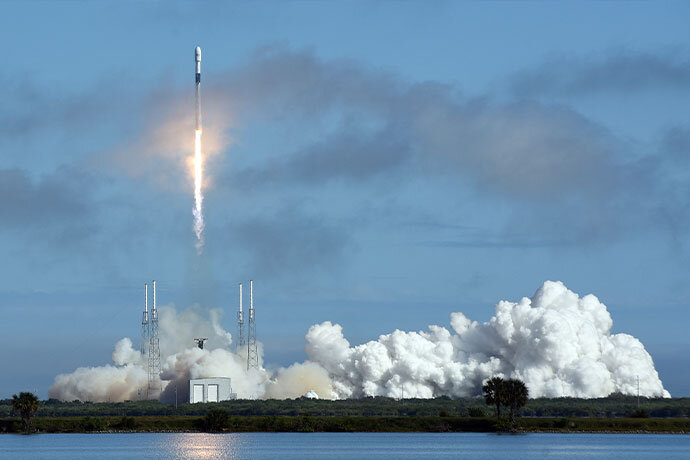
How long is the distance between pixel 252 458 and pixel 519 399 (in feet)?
160

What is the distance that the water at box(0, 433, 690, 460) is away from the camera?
160 metres

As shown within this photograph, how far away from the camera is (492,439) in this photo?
600ft

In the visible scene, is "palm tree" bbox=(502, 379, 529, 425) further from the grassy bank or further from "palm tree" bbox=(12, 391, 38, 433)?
"palm tree" bbox=(12, 391, 38, 433)

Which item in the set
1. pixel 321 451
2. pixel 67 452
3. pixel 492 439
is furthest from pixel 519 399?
pixel 67 452

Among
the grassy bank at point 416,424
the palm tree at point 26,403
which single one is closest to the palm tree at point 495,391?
the grassy bank at point 416,424

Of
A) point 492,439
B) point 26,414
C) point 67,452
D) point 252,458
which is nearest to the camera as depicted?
point 252,458

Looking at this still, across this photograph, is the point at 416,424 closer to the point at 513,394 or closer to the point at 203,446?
the point at 513,394

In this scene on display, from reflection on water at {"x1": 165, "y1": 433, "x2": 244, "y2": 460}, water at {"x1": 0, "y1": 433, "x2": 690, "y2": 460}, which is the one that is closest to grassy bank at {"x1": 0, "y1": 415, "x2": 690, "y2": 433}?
water at {"x1": 0, "y1": 433, "x2": 690, "y2": 460}

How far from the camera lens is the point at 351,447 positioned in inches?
6929

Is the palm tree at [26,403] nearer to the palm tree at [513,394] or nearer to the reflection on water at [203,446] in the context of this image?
the reflection on water at [203,446]

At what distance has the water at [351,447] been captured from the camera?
160000mm

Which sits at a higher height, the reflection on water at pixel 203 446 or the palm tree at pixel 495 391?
the palm tree at pixel 495 391

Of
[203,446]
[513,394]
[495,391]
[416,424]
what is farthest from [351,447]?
[513,394]

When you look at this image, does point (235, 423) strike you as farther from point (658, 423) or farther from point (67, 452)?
point (658, 423)
